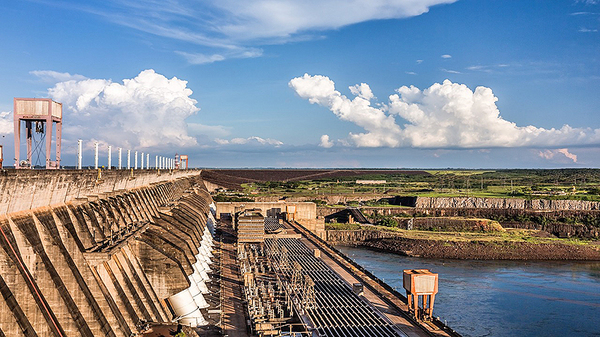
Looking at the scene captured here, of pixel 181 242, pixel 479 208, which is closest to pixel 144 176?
pixel 181 242

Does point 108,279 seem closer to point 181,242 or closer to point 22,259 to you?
point 22,259

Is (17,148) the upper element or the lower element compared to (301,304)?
upper

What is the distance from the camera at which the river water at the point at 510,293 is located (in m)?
43.1

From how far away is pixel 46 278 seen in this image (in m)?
14.8

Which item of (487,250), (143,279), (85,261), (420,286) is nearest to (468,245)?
(487,250)

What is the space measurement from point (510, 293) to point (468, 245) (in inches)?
1051

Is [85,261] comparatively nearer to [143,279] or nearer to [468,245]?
[143,279]

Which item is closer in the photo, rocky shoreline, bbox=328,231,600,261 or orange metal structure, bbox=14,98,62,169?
orange metal structure, bbox=14,98,62,169

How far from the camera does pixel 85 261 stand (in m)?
17.4

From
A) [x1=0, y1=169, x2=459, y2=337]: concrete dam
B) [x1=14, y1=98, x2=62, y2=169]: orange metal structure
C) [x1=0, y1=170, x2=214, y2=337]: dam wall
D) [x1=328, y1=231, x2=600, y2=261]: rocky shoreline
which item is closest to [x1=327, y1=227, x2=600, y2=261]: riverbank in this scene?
[x1=328, y1=231, x2=600, y2=261]: rocky shoreline

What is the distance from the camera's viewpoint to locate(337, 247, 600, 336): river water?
43062mm

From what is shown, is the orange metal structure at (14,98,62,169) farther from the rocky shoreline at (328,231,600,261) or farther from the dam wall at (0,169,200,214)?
the rocky shoreline at (328,231,600,261)

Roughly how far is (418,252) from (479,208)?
142ft

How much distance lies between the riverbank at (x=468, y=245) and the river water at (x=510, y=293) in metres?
2.84
